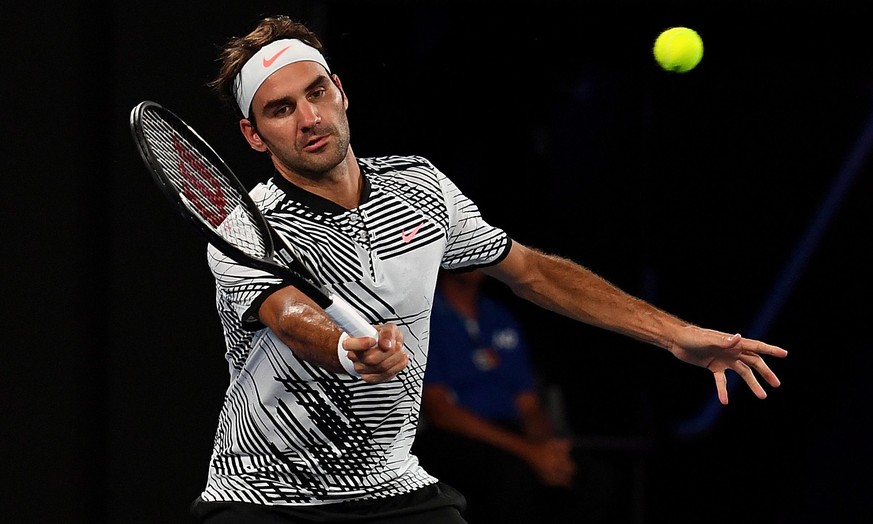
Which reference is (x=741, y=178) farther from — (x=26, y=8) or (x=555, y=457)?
(x=26, y=8)

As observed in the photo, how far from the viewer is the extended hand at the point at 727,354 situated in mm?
2738

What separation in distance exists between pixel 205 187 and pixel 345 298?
0.37m

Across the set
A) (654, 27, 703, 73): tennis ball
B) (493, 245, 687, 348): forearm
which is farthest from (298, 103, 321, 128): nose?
(654, 27, 703, 73): tennis ball

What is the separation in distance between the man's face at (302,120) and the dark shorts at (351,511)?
2.20 ft

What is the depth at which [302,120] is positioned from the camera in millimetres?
2758

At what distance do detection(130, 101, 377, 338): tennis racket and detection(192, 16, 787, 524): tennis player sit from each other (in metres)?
0.06

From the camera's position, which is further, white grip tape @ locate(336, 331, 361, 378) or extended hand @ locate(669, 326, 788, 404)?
extended hand @ locate(669, 326, 788, 404)

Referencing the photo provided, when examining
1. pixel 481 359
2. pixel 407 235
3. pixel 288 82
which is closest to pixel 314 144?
pixel 288 82

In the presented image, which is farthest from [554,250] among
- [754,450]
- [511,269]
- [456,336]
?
[511,269]

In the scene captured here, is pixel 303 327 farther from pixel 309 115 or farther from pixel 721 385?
pixel 721 385

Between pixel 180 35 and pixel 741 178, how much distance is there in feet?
7.22

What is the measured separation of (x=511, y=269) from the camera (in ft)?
9.96

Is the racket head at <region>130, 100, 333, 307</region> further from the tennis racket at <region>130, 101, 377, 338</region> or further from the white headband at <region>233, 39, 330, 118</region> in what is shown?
the white headband at <region>233, 39, 330, 118</region>

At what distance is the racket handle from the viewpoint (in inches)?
88.0
